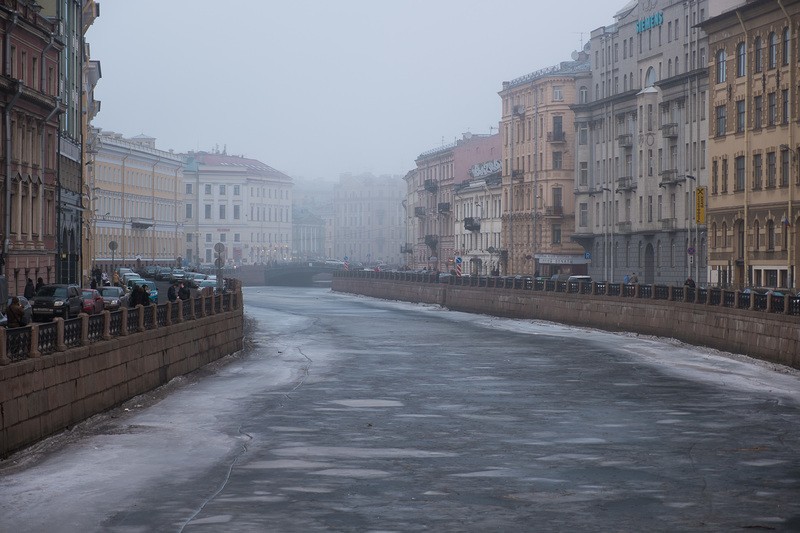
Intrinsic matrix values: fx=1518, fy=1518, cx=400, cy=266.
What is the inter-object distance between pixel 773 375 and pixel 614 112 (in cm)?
6760

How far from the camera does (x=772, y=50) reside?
255 feet

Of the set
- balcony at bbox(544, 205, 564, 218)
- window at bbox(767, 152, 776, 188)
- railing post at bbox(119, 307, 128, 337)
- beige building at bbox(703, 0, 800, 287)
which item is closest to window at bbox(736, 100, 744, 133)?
beige building at bbox(703, 0, 800, 287)

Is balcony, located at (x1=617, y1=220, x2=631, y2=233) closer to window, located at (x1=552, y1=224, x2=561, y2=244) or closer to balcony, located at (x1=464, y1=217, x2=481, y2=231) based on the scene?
window, located at (x1=552, y1=224, x2=561, y2=244)

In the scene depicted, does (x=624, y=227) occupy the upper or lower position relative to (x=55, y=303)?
upper

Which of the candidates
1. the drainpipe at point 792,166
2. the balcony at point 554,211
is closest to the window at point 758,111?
the drainpipe at point 792,166

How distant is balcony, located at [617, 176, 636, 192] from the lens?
4267 inches

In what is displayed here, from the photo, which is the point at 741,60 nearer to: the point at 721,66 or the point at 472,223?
the point at 721,66

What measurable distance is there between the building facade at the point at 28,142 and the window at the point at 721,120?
36738 millimetres

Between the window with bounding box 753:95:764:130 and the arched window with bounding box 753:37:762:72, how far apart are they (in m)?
1.56

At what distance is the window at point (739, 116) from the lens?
82875 millimetres

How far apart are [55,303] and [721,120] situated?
144 ft

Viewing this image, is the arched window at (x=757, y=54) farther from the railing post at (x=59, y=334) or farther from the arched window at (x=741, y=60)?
the railing post at (x=59, y=334)

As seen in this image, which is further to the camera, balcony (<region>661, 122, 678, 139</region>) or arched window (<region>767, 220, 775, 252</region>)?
balcony (<region>661, 122, 678, 139</region>)

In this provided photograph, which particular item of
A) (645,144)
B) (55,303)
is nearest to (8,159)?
(55,303)
